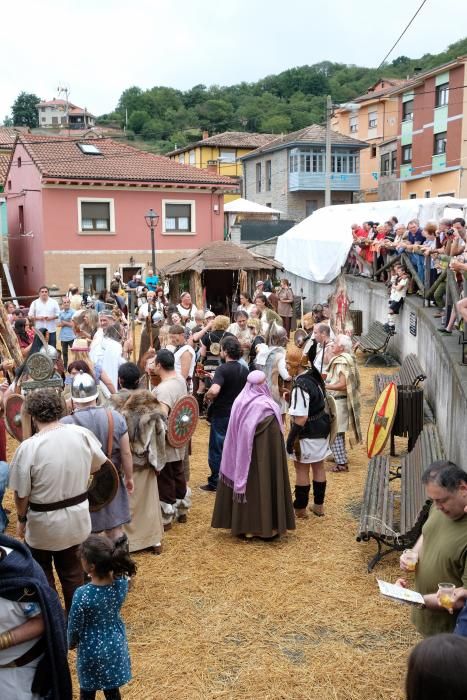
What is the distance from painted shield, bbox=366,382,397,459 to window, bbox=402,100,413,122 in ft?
139

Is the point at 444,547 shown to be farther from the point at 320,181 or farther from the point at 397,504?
the point at 320,181

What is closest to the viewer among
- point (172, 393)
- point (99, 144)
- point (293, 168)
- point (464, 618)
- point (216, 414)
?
point (464, 618)

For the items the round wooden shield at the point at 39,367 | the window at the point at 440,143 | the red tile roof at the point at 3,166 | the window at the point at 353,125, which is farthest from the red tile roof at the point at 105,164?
the window at the point at 353,125

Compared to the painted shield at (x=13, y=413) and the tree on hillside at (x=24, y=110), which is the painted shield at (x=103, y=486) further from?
the tree on hillside at (x=24, y=110)

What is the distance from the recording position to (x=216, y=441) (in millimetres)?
7941

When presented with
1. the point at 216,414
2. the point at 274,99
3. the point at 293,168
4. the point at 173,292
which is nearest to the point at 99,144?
the point at 173,292

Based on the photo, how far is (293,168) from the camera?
50.9 meters

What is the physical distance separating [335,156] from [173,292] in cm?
3499

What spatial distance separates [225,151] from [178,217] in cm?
3002

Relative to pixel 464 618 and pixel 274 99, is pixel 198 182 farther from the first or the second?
pixel 274 99

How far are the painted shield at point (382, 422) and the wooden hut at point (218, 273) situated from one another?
38.0 ft

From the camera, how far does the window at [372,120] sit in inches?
2207

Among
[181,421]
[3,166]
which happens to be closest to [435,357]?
[181,421]

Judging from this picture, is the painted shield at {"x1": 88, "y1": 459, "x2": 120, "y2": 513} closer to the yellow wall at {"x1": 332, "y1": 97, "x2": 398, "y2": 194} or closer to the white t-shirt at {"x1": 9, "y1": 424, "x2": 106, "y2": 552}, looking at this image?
the white t-shirt at {"x1": 9, "y1": 424, "x2": 106, "y2": 552}
